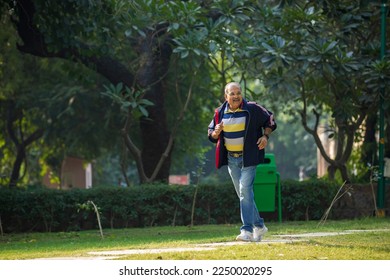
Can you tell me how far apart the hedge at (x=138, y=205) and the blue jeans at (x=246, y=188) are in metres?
6.90

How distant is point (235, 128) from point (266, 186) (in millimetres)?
7129

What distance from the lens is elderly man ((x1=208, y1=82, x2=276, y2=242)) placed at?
1223 cm

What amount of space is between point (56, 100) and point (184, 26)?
34.2 feet

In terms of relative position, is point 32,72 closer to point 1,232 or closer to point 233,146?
point 1,232

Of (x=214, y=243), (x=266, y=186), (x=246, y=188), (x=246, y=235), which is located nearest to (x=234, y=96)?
(x=246, y=188)

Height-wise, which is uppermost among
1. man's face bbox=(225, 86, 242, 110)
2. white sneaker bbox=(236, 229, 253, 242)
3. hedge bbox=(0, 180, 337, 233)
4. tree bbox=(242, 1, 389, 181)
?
tree bbox=(242, 1, 389, 181)

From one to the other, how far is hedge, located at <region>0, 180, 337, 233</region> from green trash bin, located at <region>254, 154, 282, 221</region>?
57 centimetres

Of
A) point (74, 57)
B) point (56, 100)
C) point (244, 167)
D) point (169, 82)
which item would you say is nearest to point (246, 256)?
point (244, 167)

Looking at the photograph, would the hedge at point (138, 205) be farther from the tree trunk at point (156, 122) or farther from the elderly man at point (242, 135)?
the elderly man at point (242, 135)

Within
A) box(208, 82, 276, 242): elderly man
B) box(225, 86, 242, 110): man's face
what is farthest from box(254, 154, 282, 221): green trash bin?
box(225, 86, 242, 110): man's face

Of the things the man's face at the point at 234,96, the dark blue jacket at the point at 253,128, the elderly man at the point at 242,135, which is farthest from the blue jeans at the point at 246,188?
the man's face at the point at 234,96

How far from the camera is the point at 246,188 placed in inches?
484

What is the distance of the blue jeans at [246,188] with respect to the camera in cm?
1228

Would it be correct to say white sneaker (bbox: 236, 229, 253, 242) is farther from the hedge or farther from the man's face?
the hedge
